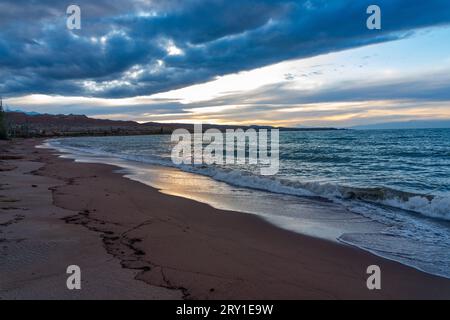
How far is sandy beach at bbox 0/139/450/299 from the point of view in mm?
4489

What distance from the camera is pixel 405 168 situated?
21547 millimetres

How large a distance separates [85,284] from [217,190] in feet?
33.2

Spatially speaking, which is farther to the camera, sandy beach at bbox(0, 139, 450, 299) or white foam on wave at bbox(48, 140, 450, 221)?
white foam on wave at bbox(48, 140, 450, 221)

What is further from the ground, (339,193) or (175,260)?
(175,260)

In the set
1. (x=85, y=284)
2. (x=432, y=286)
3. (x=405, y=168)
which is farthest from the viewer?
(x=405, y=168)

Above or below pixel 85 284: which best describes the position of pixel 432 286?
below

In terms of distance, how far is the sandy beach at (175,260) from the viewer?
14.7ft

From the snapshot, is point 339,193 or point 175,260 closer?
point 175,260

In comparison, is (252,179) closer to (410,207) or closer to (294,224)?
(410,207)

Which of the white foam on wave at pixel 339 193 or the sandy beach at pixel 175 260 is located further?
the white foam on wave at pixel 339 193

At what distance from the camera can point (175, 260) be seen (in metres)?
5.53

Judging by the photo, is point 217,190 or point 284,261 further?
point 217,190
